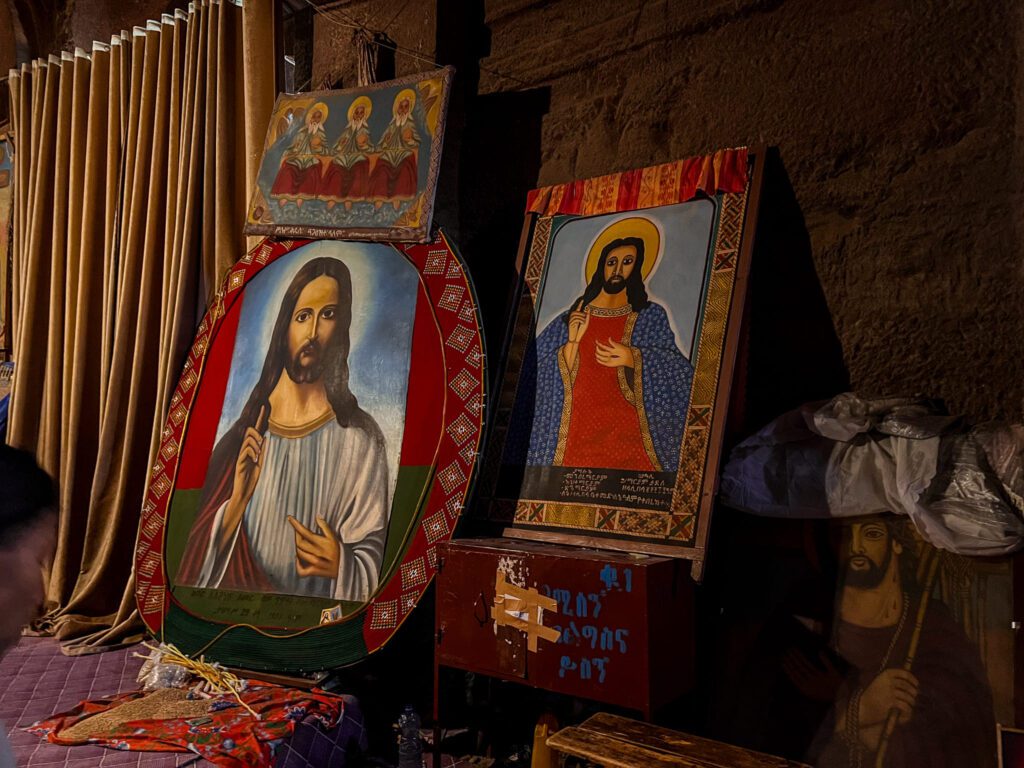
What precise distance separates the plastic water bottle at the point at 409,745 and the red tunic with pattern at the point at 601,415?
0.89 meters

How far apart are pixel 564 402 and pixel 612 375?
185mm

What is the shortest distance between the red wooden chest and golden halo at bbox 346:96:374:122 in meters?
1.83

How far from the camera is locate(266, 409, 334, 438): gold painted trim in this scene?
2.96m

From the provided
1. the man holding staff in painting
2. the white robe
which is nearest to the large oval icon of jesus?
the white robe

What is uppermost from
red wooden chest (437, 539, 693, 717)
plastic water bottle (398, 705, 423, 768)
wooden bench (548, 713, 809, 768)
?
red wooden chest (437, 539, 693, 717)

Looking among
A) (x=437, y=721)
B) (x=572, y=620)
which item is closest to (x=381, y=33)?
(x=572, y=620)

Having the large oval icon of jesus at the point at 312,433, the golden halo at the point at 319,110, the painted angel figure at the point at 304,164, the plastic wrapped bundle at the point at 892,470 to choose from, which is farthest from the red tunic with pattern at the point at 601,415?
the golden halo at the point at 319,110

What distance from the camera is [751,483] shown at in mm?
2309

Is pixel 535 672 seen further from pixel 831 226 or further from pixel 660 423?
pixel 831 226

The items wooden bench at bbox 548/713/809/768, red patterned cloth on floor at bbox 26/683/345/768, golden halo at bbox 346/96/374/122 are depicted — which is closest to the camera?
wooden bench at bbox 548/713/809/768

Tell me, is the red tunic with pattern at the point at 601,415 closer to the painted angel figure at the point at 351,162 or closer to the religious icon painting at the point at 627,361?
the religious icon painting at the point at 627,361

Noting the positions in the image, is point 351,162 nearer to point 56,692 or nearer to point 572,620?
point 572,620

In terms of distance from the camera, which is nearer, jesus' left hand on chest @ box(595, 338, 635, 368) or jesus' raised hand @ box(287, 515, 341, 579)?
jesus' left hand on chest @ box(595, 338, 635, 368)

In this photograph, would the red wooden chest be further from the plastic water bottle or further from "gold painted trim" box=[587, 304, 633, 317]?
"gold painted trim" box=[587, 304, 633, 317]
